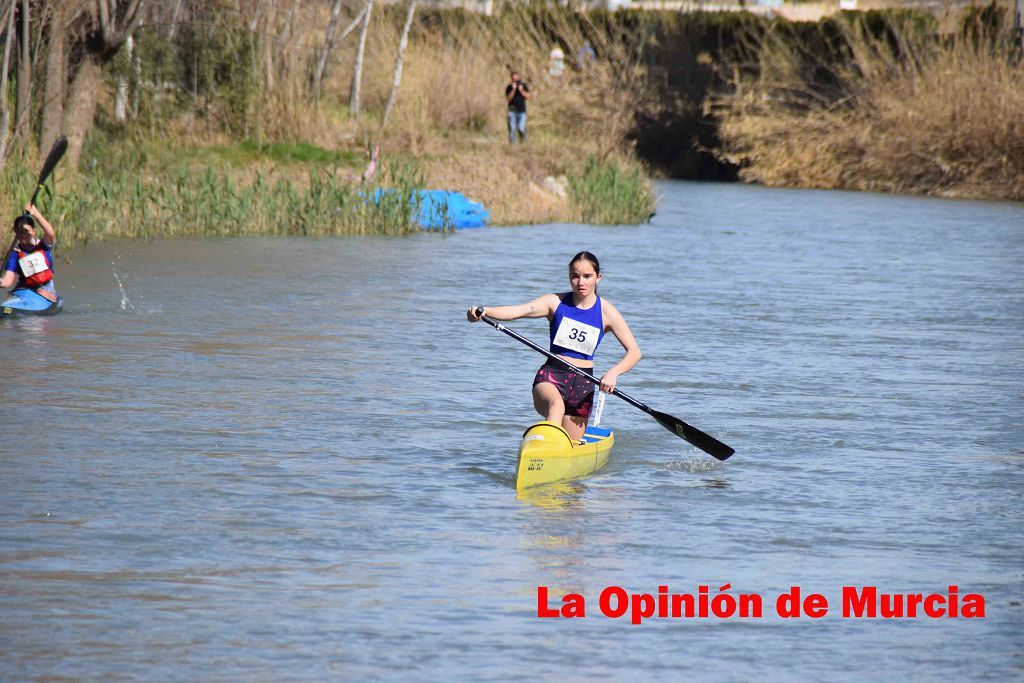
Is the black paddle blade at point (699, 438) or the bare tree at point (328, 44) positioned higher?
the bare tree at point (328, 44)

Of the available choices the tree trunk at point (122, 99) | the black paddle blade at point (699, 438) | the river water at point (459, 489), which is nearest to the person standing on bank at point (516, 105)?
the tree trunk at point (122, 99)

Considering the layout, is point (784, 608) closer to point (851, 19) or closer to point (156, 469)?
point (156, 469)

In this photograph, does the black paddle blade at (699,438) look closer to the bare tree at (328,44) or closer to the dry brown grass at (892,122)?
the bare tree at (328,44)

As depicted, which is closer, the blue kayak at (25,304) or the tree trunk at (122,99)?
the blue kayak at (25,304)

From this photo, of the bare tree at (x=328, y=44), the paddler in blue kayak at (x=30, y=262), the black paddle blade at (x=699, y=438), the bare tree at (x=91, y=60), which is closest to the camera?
the black paddle blade at (x=699, y=438)

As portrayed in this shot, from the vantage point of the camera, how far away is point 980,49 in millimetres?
34594

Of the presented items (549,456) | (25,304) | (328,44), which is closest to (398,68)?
(328,44)

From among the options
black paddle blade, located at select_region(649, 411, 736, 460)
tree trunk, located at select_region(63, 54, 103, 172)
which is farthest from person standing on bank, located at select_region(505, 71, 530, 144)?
black paddle blade, located at select_region(649, 411, 736, 460)

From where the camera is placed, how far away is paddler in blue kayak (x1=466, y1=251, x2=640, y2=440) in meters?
8.85

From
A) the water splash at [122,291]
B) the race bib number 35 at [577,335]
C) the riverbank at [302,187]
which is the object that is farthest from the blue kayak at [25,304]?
the race bib number 35 at [577,335]

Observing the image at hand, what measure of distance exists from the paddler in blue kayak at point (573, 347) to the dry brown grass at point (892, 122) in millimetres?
26875

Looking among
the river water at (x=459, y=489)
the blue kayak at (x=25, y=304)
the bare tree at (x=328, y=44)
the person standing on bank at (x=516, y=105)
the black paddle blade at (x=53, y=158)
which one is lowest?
the river water at (x=459, y=489)

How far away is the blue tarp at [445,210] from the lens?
75.5 feet

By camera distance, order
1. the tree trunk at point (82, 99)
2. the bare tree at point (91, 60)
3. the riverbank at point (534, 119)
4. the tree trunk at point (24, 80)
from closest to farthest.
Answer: the tree trunk at point (24, 80)
the riverbank at point (534, 119)
the bare tree at point (91, 60)
the tree trunk at point (82, 99)
